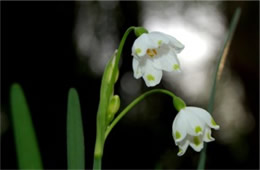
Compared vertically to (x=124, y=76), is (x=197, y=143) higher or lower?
higher

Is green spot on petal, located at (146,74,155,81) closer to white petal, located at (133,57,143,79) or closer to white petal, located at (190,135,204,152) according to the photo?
white petal, located at (133,57,143,79)

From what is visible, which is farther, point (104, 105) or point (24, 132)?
point (104, 105)

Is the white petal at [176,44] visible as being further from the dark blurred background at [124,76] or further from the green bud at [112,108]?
the dark blurred background at [124,76]

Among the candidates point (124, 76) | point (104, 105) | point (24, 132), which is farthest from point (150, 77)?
point (124, 76)

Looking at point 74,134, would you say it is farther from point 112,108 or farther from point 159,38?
point 159,38

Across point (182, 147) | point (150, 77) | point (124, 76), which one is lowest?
point (124, 76)

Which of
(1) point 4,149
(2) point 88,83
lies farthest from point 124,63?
(1) point 4,149

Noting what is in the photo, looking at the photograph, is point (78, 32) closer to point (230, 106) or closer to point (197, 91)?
point (197, 91)
